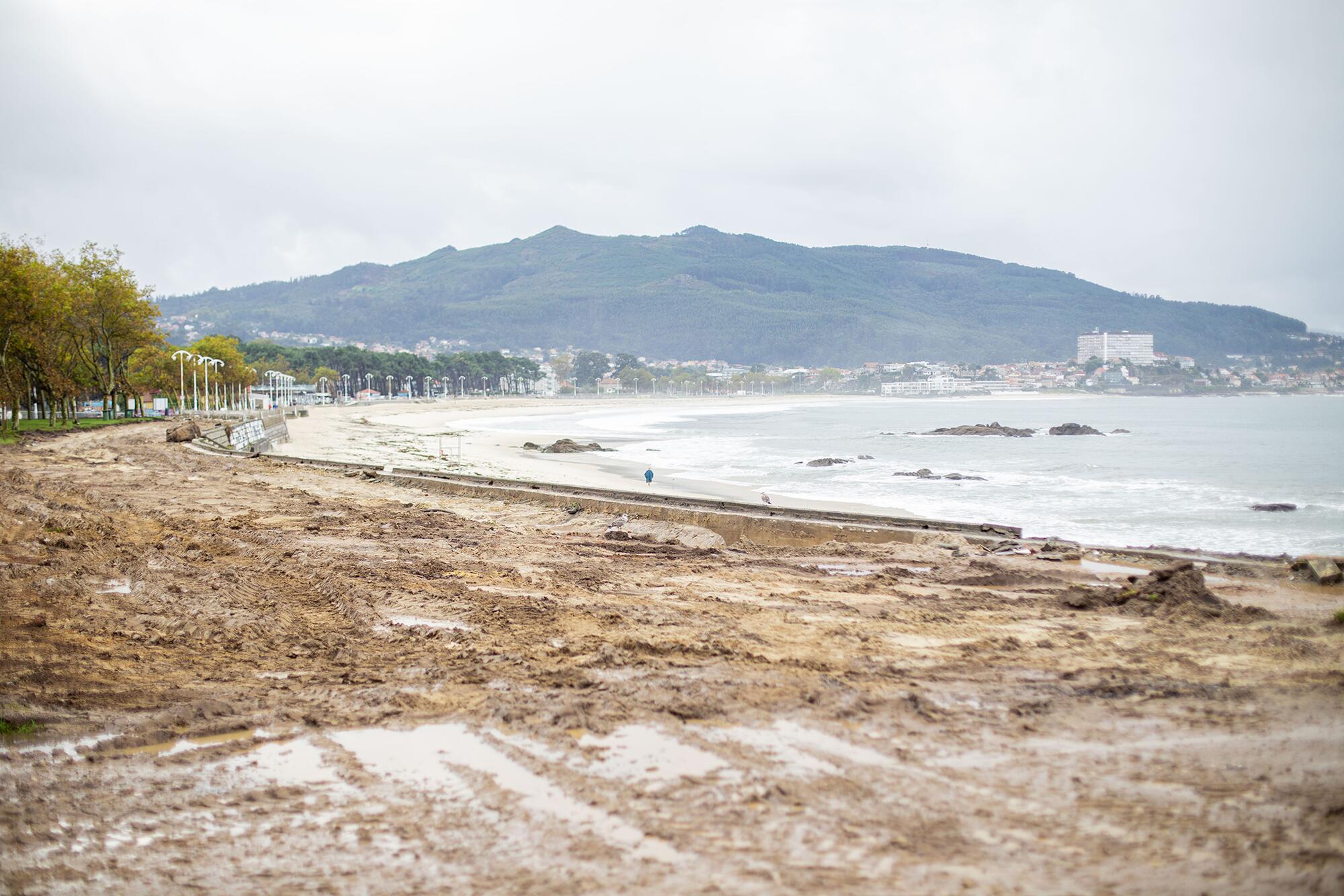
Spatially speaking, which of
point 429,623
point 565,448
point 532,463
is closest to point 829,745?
point 429,623

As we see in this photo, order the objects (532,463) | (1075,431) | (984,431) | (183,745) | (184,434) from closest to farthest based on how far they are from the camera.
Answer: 1. (183,745)
2. (532,463)
3. (184,434)
4. (1075,431)
5. (984,431)

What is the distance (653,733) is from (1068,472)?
32007mm

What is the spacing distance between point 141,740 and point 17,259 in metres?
43.9

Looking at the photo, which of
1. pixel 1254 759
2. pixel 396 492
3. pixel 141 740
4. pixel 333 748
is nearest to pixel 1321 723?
pixel 1254 759

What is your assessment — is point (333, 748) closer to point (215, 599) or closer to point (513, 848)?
point (513, 848)

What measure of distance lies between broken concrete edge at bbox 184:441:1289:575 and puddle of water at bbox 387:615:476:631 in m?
6.67

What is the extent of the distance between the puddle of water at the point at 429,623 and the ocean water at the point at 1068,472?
41.6 feet

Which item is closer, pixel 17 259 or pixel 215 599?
pixel 215 599

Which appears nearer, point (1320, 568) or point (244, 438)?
point (1320, 568)

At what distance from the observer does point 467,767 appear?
4648mm

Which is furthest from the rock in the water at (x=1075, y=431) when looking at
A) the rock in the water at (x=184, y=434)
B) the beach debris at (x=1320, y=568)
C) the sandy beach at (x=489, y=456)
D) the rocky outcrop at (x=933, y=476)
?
the rock in the water at (x=184, y=434)

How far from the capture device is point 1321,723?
508 cm

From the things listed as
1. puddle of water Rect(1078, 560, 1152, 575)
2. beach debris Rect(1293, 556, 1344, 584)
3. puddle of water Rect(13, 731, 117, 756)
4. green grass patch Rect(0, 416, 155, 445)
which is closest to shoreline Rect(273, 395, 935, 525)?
puddle of water Rect(1078, 560, 1152, 575)

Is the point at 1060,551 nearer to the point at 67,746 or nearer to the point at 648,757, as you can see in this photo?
the point at 648,757
